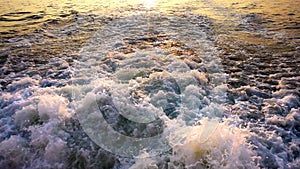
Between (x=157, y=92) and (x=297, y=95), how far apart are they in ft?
9.67

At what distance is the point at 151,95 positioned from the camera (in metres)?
5.62

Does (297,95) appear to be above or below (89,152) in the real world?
above

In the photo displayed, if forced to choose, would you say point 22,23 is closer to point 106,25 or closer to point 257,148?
point 106,25

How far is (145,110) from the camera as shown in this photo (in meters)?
5.08

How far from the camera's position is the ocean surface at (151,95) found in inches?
158

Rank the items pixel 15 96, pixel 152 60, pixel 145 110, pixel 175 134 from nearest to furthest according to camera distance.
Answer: pixel 175 134 < pixel 145 110 < pixel 15 96 < pixel 152 60

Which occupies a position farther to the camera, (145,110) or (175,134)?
(145,110)

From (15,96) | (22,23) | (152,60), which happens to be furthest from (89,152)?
(22,23)

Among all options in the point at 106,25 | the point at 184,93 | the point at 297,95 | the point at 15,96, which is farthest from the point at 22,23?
the point at 297,95

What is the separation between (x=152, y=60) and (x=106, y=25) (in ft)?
15.6

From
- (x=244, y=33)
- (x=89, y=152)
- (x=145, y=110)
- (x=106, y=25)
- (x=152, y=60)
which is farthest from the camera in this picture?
(x=106, y=25)

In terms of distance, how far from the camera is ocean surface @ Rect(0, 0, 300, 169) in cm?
401

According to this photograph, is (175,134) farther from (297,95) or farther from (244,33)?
(244,33)

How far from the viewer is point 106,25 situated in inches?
449
